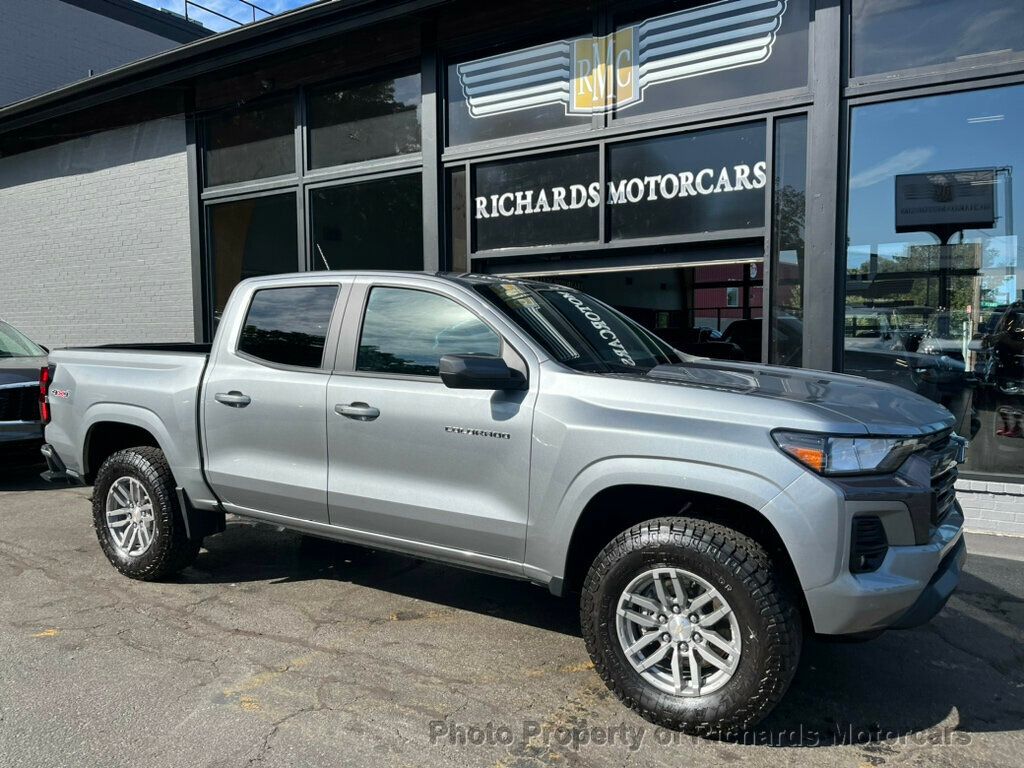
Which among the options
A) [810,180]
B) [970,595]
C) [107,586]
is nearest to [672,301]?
[810,180]

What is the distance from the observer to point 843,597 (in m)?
2.75

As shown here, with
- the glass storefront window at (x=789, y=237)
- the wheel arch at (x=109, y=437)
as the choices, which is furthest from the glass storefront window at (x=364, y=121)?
the wheel arch at (x=109, y=437)

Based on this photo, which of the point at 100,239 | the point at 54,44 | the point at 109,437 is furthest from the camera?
the point at 54,44

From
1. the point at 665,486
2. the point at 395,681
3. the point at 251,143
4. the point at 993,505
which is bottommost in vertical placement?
the point at 395,681

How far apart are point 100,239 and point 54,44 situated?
6247 millimetres

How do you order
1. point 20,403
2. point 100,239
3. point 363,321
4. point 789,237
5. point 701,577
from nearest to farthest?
point 701,577 → point 363,321 → point 789,237 → point 20,403 → point 100,239

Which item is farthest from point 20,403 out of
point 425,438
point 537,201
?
point 425,438

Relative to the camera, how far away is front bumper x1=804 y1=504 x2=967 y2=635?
2748 millimetres

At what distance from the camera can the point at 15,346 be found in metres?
8.73

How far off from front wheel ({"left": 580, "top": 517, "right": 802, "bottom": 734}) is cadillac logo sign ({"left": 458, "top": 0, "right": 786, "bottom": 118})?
17.2ft

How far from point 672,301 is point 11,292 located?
36.8 feet

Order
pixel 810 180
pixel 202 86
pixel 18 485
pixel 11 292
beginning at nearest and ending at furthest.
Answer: pixel 810 180, pixel 18 485, pixel 202 86, pixel 11 292

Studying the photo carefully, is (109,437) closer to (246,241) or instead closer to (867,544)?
(867,544)

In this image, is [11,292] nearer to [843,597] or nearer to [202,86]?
[202,86]
